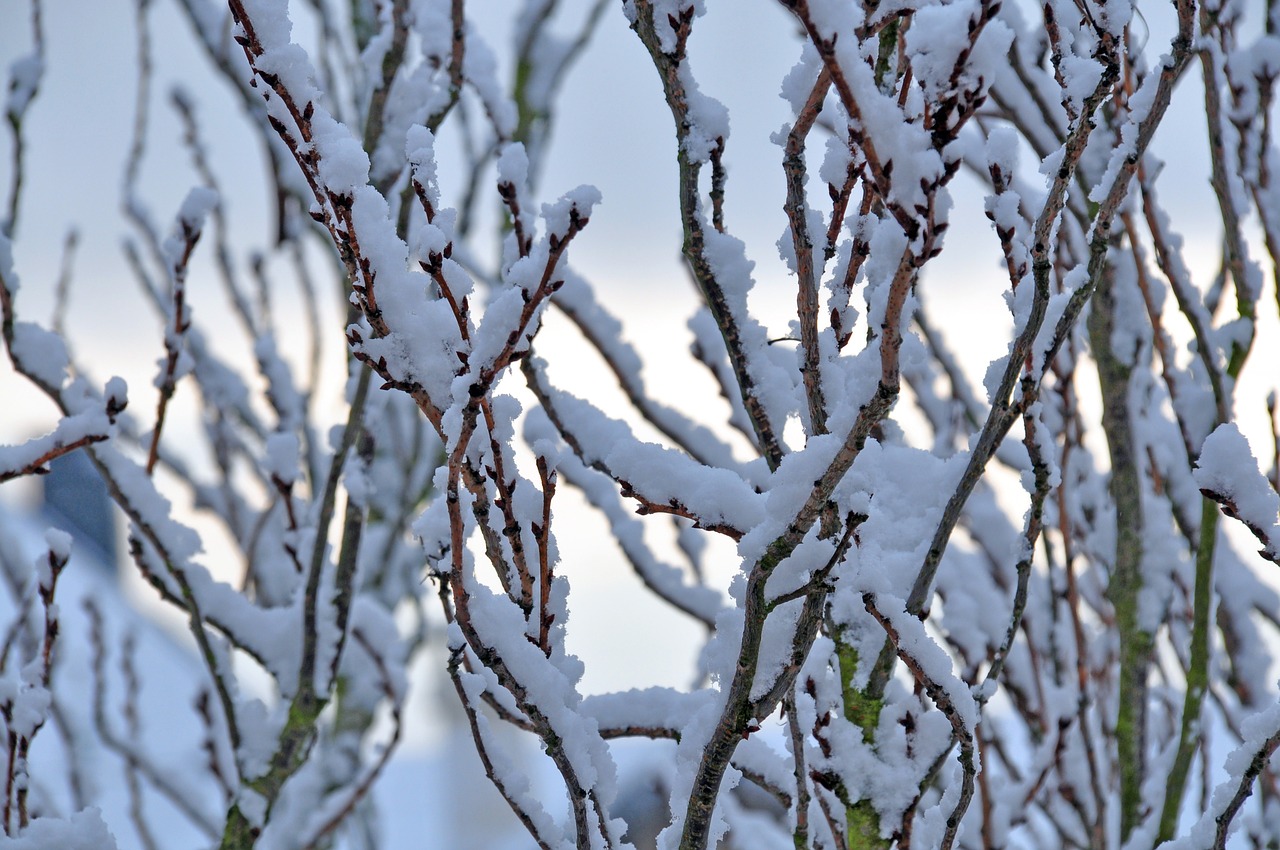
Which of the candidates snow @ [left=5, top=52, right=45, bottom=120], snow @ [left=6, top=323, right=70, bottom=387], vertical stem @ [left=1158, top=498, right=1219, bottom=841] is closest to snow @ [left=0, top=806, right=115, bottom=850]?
snow @ [left=6, top=323, right=70, bottom=387]

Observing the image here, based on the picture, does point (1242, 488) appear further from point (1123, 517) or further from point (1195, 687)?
point (1123, 517)

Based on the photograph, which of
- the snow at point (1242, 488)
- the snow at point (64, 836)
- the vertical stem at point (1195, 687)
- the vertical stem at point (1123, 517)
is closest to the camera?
the snow at point (1242, 488)

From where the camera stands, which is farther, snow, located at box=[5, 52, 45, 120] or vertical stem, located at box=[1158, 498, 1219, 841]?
snow, located at box=[5, 52, 45, 120]

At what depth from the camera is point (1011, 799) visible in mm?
1536

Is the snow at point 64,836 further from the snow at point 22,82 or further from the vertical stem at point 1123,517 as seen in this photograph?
the vertical stem at point 1123,517

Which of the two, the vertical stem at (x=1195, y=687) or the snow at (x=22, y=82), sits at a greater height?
the snow at (x=22, y=82)

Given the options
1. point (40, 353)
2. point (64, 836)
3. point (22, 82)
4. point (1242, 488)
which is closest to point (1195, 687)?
point (1242, 488)

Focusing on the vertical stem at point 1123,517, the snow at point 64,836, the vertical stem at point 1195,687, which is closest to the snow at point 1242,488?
the vertical stem at point 1195,687

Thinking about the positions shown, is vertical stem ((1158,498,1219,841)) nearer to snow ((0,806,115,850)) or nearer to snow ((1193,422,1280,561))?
snow ((1193,422,1280,561))

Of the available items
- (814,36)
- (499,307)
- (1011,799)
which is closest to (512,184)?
(499,307)

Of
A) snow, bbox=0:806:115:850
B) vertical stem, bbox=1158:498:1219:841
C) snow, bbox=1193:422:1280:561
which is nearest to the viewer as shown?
snow, bbox=1193:422:1280:561

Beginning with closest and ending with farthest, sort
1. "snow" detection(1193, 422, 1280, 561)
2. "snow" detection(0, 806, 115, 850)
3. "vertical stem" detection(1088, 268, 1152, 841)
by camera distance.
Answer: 1. "snow" detection(1193, 422, 1280, 561)
2. "snow" detection(0, 806, 115, 850)
3. "vertical stem" detection(1088, 268, 1152, 841)

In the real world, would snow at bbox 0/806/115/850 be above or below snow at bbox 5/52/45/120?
below

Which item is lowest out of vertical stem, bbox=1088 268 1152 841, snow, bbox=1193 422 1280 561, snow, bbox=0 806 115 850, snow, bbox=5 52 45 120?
snow, bbox=0 806 115 850
